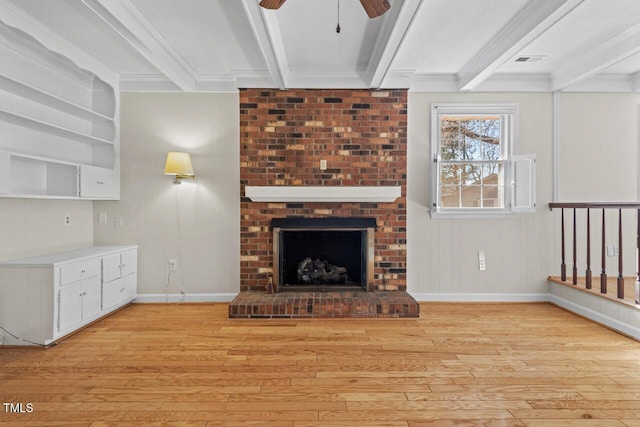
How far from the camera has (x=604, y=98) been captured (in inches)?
155

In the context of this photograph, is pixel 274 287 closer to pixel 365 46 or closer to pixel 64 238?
pixel 64 238

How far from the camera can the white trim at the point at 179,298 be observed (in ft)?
12.9

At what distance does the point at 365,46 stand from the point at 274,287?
8.66 ft

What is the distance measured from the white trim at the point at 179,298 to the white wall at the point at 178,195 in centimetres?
1

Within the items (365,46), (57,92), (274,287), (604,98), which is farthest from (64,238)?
(604,98)

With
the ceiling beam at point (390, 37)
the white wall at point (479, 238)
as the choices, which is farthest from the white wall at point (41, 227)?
the white wall at point (479, 238)

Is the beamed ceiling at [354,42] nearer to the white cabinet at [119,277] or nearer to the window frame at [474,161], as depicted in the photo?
the window frame at [474,161]

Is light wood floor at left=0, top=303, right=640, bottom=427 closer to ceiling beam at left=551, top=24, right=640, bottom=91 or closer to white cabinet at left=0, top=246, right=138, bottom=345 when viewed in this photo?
white cabinet at left=0, top=246, right=138, bottom=345

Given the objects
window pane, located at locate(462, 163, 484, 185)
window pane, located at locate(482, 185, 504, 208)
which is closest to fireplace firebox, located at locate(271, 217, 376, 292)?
window pane, located at locate(462, 163, 484, 185)

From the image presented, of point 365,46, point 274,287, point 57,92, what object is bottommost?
point 274,287

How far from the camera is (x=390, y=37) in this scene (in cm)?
272

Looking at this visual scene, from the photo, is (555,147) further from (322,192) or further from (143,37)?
(143,37)

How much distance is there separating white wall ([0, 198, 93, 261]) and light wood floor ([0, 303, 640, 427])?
2.80 feet

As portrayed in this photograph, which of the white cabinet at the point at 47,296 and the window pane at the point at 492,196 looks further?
the window pane at the point at 492,196
